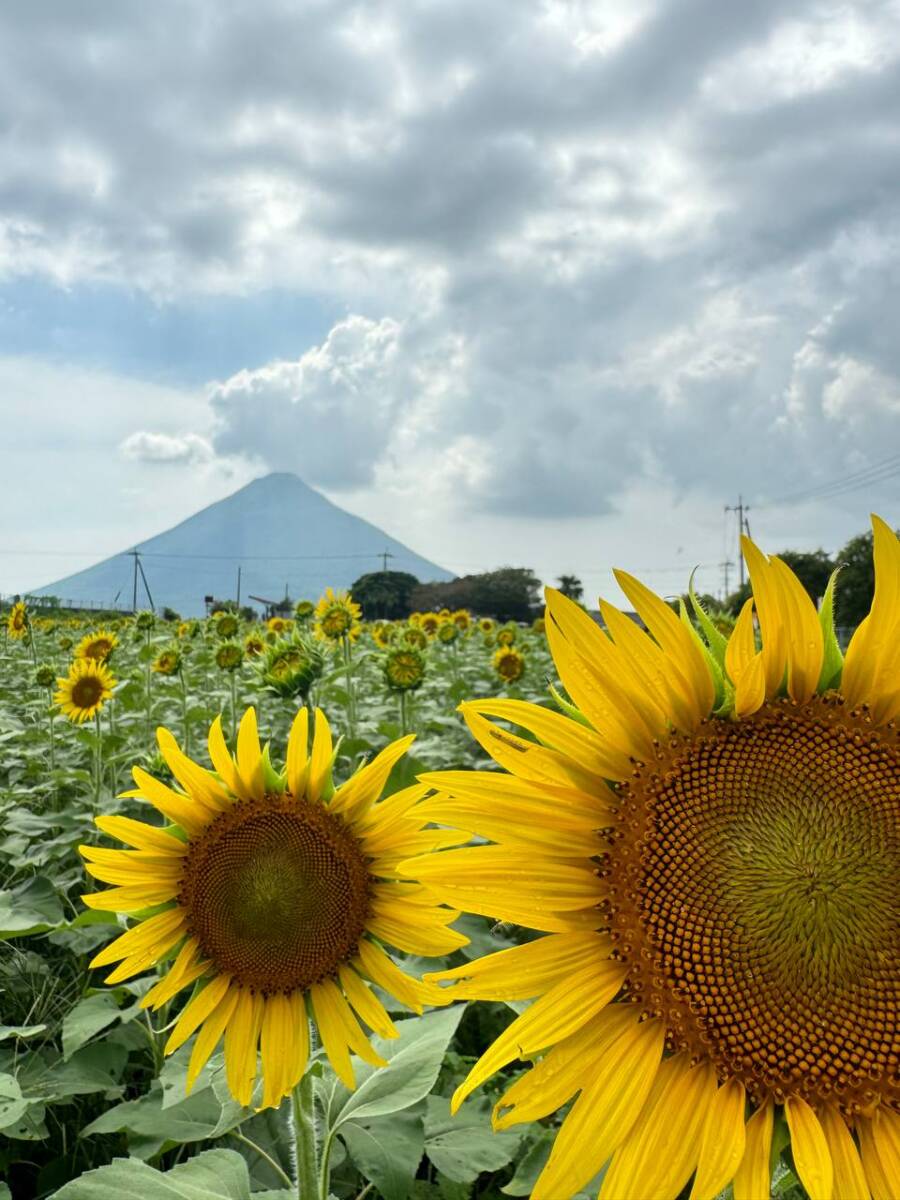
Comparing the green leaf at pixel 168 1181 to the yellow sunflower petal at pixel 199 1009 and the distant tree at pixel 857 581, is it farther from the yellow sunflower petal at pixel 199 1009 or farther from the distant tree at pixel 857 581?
the distant tree at pixel 857 581

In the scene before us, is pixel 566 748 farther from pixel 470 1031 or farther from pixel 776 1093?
pixel 470 1031

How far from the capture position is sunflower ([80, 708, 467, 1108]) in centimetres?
170

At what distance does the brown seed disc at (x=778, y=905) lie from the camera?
98 cm

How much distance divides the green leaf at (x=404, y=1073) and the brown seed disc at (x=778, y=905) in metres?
0.81

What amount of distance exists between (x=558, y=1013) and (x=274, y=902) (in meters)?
0.78

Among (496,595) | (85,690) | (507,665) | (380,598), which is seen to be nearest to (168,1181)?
(85,690)

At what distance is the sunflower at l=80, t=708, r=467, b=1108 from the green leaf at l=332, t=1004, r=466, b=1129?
0.37 feet

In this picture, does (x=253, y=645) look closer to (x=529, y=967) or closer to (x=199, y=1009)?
(x=199, y=1009)

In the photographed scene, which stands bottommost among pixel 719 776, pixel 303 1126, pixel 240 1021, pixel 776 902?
pixel 303 1126

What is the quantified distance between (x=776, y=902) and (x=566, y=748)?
0.29 meters

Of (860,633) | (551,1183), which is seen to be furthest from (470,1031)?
(860,633)

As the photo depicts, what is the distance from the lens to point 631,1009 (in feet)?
3.53

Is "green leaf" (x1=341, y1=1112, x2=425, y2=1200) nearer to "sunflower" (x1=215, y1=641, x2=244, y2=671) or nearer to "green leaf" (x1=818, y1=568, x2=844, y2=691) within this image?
"green leaf" (x1=818, y1=568, x2=844, y2=691)

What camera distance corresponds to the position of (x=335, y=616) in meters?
7.17
